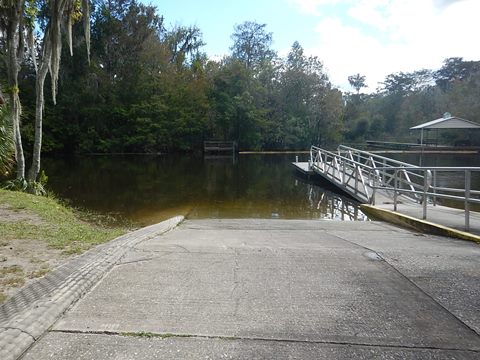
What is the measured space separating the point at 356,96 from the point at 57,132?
5150cm

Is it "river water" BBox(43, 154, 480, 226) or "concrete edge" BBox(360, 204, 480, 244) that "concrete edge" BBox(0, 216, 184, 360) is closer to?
"concrete edge" BBox(360, 204, 480, 244)

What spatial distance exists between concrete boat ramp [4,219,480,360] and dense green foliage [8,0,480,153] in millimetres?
35711

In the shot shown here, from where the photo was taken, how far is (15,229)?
19.7ft

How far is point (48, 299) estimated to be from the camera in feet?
10.4

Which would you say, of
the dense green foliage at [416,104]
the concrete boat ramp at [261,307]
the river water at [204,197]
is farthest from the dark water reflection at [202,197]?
the dense green foliage at [416,104]

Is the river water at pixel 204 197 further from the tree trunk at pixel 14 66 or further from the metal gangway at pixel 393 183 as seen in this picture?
the tree trunk at pixel 14 66

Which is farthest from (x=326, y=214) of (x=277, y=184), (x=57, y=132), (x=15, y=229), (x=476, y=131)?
(x=476, y=131)

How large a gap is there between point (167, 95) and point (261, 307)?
3963 cm

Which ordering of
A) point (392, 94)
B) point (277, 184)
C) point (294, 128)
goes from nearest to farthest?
Answer: point (277, 184), point (294, 128), point (392, 94)

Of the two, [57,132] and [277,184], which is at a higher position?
[57,132]

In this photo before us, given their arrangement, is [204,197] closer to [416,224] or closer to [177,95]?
[416,224]

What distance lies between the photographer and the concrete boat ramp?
8.45ft

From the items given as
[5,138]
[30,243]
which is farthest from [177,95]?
[30,243]

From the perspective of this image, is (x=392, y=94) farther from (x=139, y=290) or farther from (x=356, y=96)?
(x=139, y=290)
